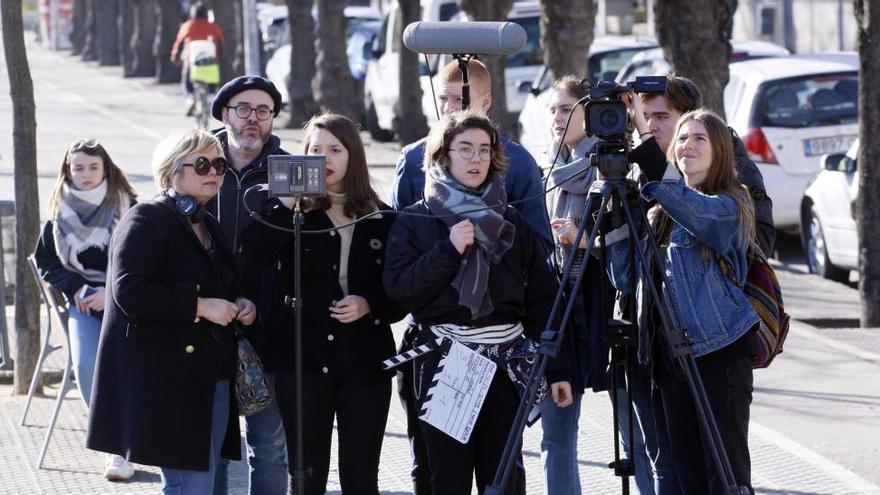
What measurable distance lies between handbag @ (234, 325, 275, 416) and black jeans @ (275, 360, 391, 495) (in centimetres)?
7

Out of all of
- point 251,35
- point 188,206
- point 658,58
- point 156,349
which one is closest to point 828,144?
point 658,58

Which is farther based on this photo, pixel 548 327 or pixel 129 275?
pixel 129 275

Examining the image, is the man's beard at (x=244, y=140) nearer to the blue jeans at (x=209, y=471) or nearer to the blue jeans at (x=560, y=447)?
the blue jeans at (x=209, y=471)

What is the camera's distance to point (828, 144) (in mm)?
13977

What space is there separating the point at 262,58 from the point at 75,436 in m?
23.8

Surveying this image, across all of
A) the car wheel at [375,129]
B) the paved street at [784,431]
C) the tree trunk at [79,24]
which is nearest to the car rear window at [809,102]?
the paved street at [784,431]

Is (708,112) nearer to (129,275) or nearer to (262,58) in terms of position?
(129,275)

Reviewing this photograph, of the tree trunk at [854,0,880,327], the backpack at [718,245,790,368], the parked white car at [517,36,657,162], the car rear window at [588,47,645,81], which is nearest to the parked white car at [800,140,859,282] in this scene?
the tree trunk at [854,0,880,327]

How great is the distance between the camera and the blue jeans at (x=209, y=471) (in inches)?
224

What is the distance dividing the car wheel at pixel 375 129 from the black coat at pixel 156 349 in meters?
17.5

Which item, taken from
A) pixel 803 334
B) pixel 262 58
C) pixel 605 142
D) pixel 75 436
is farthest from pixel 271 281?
pixel 262 58

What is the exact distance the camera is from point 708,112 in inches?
219

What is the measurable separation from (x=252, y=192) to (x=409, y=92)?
50.1ft

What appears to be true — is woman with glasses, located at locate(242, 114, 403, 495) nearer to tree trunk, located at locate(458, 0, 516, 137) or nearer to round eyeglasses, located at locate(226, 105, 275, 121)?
round eyeglasses, located at locate(226, 105, 275, 121)
